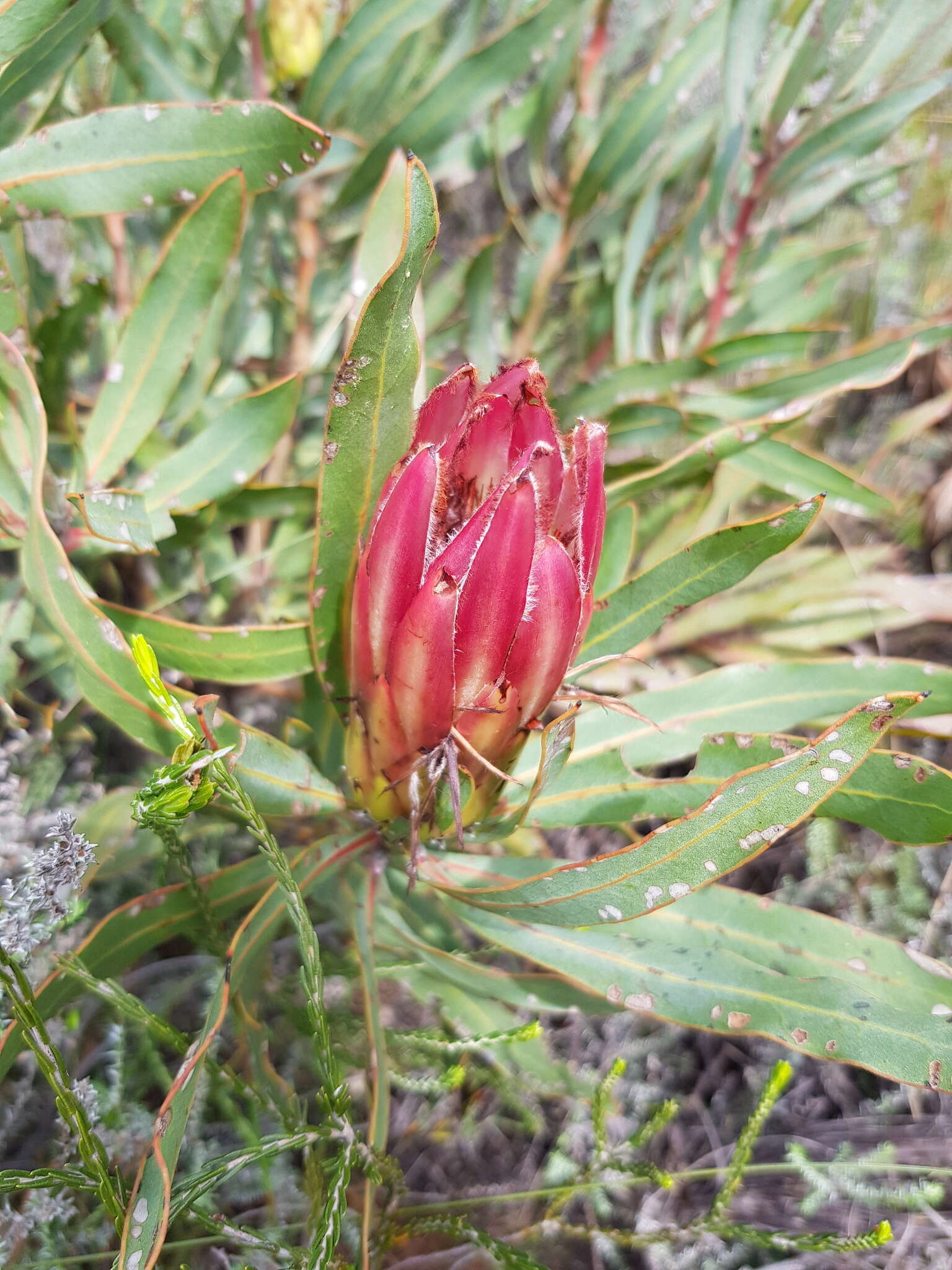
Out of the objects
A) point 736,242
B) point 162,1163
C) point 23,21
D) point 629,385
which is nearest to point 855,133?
point 736,242

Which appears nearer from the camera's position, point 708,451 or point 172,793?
point 172,793

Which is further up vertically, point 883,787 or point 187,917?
point 883,787

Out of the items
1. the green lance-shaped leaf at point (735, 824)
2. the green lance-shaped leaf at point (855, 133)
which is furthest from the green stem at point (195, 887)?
the green lance-shaped leaf at point (855, 133)

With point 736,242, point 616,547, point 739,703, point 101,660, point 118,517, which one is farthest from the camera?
point 736,242

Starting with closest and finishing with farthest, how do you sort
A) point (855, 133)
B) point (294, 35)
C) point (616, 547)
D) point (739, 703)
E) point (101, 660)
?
point (101, 660)
point (739, 703)
point (616, 547)
point (294, 35)
point (855, 133)

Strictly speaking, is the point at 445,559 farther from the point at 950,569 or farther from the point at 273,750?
the point at 950,569

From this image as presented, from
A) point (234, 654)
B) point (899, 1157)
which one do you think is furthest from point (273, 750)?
point (899, 1157)

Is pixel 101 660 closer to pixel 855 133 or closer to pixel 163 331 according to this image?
pixel 163 331
